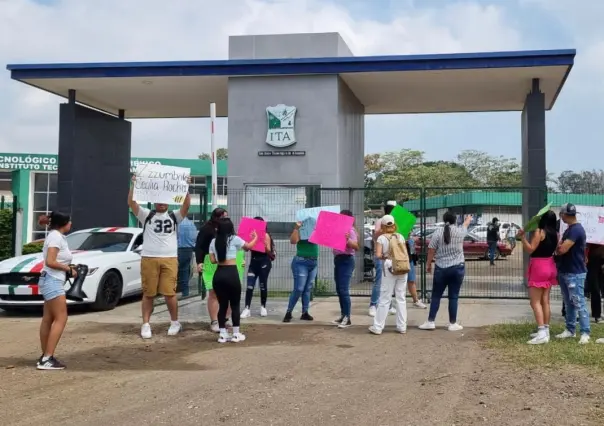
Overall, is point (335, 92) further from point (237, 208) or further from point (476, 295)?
point (476, 295)

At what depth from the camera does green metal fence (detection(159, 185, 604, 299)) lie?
1148cm

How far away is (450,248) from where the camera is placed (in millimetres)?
8844

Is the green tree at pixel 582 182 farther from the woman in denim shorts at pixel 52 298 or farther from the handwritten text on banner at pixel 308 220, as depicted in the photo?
the woman in denim shorts at pixel 52 298

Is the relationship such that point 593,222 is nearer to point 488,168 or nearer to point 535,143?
point 535,143

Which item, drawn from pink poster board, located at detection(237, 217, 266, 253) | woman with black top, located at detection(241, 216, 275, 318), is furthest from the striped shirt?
woman with black top, located at detection(241, 216, 275, 318)

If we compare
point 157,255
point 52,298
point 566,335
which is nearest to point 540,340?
point 566,335

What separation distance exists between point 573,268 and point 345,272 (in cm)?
320

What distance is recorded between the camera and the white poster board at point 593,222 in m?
8.84

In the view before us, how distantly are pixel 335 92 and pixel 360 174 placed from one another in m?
3.56

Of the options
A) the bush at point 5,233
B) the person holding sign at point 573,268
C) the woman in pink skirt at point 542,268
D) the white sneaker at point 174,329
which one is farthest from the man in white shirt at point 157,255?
the bush at point 5,233

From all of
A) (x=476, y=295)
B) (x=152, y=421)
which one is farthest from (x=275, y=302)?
(x=152, y=421)

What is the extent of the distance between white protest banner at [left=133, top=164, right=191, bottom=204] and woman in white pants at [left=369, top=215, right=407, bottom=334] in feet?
10.0

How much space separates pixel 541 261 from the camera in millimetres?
8047

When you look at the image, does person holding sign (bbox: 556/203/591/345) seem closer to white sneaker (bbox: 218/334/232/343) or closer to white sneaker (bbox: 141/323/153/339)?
white sneaker (bbox: 218/334/232/343)
